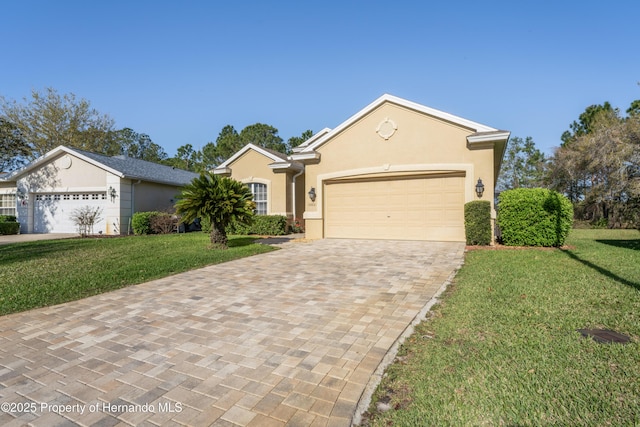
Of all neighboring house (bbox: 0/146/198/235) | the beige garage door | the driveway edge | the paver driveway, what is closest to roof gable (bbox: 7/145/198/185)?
neighboring house (bbox: 0/146/198/235)

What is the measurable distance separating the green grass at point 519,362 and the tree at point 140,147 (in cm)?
5360

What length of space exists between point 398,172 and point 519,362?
393 inches

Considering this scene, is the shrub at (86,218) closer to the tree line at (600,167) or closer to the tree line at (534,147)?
the tree line at (534,147)

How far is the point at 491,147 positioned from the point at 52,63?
63.6 feet

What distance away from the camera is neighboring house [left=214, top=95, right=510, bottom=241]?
11320 mm

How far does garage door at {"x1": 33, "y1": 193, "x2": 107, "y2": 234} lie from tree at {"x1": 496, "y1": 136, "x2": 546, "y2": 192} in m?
35.5

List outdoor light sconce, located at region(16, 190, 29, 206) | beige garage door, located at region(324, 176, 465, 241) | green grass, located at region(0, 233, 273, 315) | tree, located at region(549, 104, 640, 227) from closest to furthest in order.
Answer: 1. green grass, located at region(0, 233, 273, 315)
2. beige garage door, located at region(324, 176, 465, 241)
3. outdoor light sconce, located at region(16, 190, 29, 206)
4. tree, located at region(549, 104, 640, 227)

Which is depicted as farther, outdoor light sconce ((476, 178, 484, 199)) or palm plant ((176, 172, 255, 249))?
outdoor light sconce ((476, 178, 484, 199))

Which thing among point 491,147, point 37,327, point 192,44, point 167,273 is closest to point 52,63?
point 192,44

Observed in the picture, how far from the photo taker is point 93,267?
7566 millimetres

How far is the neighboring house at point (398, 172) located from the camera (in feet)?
37.1

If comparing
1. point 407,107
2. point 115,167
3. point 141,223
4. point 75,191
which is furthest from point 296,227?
point 75,191

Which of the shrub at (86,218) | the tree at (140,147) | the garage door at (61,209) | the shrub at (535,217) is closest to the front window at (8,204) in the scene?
the garage door at (61,209)

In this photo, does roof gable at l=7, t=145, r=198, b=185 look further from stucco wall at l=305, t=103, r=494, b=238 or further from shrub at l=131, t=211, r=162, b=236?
stucco wall at l=305, t=103, r=494, b=238
